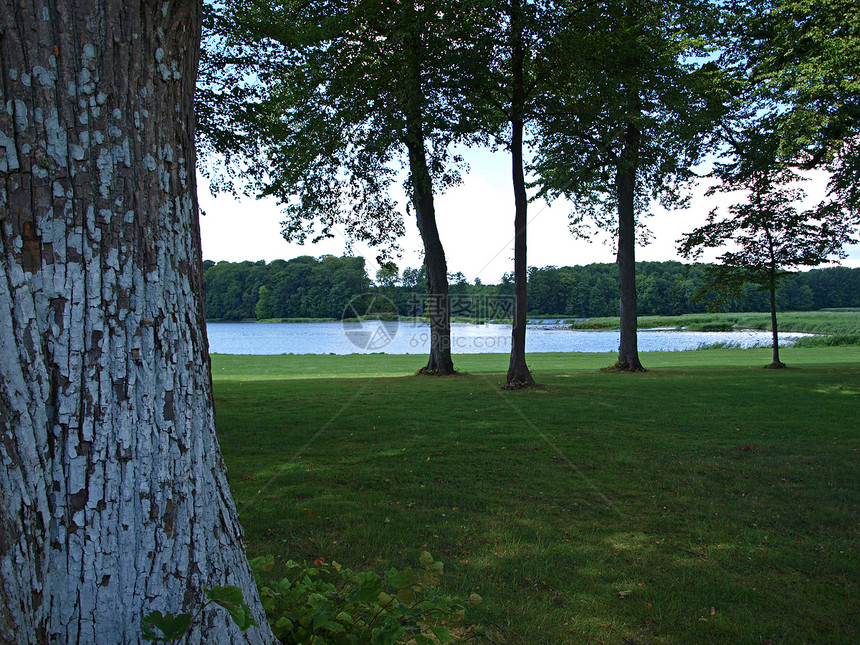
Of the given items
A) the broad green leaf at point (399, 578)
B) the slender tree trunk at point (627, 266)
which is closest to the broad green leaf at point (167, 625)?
the broad green leaf at point (399, 578)

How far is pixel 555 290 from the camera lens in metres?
71.9

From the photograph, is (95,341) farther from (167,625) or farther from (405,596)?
(405,596)

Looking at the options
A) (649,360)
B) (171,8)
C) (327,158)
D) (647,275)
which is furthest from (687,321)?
(171,8)

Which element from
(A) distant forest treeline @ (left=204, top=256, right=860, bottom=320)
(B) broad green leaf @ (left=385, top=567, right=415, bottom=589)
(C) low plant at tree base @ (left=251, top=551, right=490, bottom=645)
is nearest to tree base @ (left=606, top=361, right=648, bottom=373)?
(C) low plant at tree base @ (left=251, top=551, right=490, bottom=645)

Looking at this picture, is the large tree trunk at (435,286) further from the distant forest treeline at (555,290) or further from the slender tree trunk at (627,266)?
the distant forest treeline at (555,290)

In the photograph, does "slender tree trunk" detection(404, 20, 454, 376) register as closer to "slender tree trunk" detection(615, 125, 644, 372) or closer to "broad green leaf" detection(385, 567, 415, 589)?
"slender tree trunk" detection(615, 125, 644, 372)

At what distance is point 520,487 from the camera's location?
5.41 m

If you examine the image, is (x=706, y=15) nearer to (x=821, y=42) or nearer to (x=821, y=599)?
(x=821, y=42)

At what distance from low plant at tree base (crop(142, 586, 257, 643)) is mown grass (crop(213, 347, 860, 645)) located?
1666mm

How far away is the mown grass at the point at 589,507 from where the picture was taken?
10.3 ft
